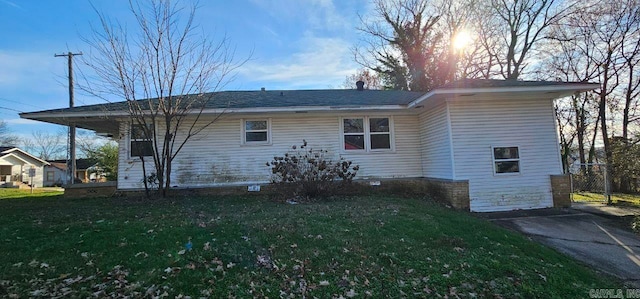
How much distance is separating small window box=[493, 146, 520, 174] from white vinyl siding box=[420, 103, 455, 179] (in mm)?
1388

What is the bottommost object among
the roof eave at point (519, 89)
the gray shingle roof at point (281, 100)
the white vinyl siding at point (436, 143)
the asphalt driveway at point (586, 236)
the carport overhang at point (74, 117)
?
the asphalt driveway at point (586, 236)

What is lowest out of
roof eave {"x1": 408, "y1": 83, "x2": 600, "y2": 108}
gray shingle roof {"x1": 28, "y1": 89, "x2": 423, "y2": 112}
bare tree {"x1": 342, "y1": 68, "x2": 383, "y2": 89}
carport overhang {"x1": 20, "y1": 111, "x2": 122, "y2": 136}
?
carport overhang {"x1": 20, "y1": 111, "x2": 122, "y2": 136}

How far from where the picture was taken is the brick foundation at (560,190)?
9.17 meters

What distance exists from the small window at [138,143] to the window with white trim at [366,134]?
6527mm

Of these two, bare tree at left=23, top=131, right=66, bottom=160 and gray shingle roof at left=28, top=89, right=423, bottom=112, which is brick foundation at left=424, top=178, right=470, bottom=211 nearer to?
gray shingle roof at left=28, top=89, right=423, bottom=112

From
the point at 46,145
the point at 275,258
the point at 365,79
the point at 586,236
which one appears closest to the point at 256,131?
the point at 275,258

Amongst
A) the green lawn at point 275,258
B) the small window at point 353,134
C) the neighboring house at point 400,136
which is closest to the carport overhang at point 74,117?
the neighboring house at point 400,136

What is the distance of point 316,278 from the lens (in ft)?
12.4

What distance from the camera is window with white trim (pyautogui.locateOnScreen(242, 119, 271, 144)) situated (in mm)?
10727

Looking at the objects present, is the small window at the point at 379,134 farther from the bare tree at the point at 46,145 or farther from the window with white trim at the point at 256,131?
the bare tree at the point at 46,145

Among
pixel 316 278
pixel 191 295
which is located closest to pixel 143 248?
pixel 191 295

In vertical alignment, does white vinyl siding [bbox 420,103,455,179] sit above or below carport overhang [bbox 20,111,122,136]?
below

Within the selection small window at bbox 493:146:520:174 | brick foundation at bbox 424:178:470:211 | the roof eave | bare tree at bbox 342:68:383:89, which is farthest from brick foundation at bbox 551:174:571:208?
bare tree at bbox 342:68:383:89

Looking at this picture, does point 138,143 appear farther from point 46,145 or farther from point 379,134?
point 46,145
